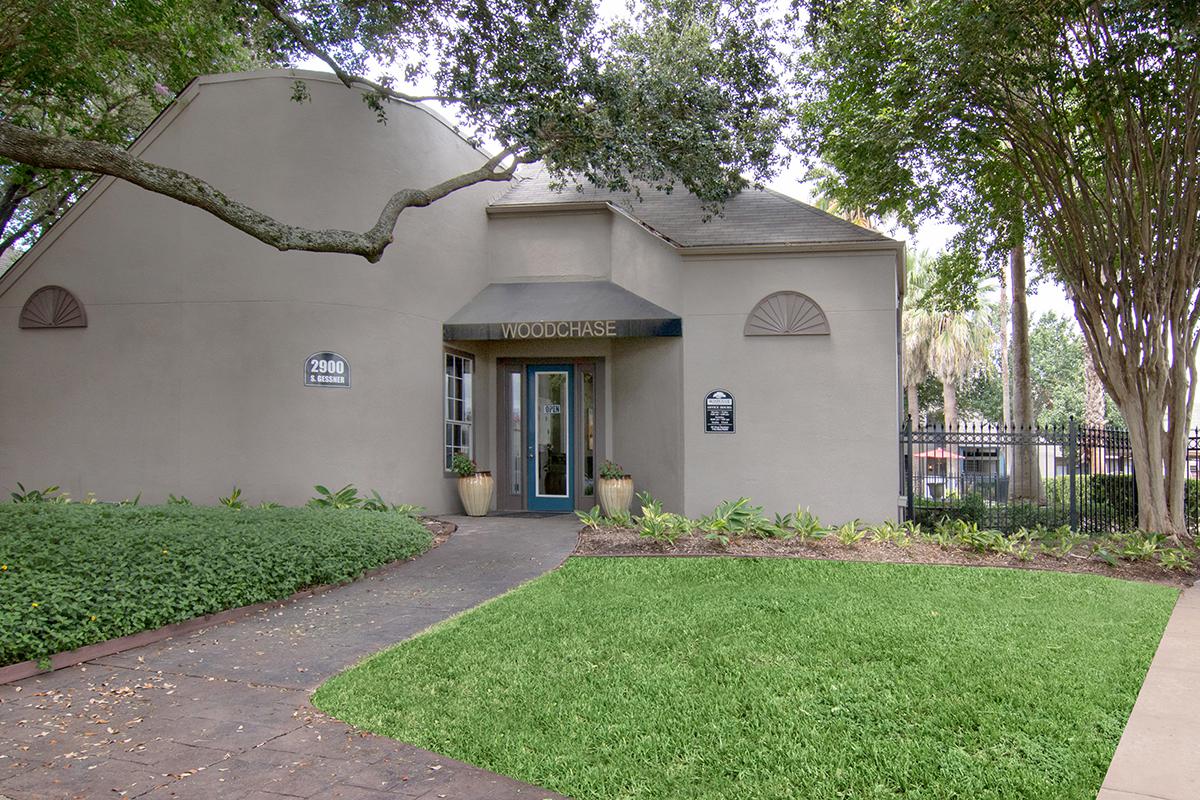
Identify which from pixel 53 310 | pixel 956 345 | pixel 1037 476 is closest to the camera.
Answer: pixel 53 310

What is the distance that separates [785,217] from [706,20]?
11.2 ft

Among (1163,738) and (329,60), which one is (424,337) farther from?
(1163,738)

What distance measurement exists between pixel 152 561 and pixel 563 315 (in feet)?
22.9

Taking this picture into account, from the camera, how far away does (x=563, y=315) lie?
40.4 ft

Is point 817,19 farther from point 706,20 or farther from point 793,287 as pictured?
point 793,287

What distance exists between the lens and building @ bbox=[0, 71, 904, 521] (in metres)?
11.2

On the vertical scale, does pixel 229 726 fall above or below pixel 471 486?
below

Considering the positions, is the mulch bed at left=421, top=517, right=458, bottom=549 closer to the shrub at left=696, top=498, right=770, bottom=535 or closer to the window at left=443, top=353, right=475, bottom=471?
the window at left=443, top=353, right=475, bottom=471

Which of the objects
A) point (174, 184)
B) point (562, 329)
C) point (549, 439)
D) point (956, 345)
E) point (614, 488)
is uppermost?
point (956, 345)

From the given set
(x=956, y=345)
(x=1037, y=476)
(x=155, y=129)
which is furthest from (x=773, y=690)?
(x=956, y=345)

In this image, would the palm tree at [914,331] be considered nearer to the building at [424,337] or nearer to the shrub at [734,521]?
the building at [424,337]

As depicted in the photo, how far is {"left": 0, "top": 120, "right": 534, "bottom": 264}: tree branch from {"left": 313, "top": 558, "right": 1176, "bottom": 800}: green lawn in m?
4.59

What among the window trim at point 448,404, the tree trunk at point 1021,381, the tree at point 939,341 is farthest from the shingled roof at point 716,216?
the tree at point 939,341

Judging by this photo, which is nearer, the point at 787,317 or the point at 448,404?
the point at 787,317
